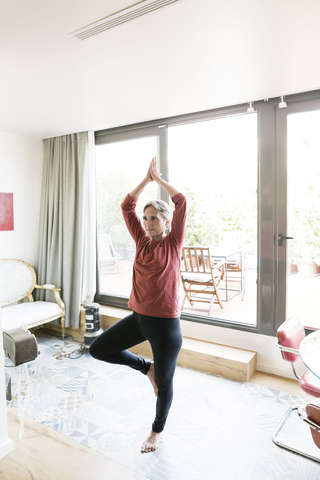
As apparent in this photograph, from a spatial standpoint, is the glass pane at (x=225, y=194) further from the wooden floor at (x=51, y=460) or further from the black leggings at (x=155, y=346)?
the wooden floor at (x=51, y=460)

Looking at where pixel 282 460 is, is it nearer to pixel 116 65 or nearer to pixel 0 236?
pixel 116 65

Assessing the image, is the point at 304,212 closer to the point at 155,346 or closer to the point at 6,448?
the point at 155,346

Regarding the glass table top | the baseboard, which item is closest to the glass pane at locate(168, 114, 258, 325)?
the glass table top

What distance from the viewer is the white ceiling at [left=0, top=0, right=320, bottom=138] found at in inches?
66.3

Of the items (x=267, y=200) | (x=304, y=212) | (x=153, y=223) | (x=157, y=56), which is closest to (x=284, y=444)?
(x=153, y=223)

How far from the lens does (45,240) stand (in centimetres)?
438

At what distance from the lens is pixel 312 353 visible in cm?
186

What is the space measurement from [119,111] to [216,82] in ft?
3.64

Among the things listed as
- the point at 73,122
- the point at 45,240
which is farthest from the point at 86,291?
the point at 73,122

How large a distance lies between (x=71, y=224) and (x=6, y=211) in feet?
2.55

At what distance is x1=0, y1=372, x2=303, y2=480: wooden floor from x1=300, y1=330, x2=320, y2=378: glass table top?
1.10 metres

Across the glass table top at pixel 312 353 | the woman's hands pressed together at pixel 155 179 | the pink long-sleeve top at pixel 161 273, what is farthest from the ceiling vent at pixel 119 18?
the glass table top at pixel 312 353

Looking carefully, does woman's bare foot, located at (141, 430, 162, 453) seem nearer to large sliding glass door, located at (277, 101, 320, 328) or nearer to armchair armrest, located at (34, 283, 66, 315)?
large sliding glass door, located at (277, 101, 320, 328)

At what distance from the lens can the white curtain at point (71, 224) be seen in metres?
4.14
